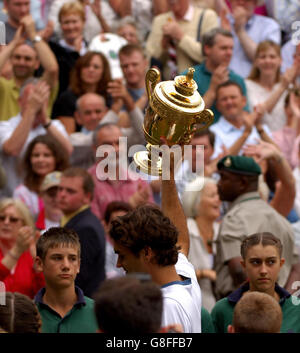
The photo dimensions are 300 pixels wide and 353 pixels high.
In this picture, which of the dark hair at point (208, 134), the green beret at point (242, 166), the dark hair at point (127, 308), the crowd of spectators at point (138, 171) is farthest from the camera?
the dark hair at point (208, 134)

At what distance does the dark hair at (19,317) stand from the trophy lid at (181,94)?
1228 mm

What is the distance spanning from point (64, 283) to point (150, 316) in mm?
1655

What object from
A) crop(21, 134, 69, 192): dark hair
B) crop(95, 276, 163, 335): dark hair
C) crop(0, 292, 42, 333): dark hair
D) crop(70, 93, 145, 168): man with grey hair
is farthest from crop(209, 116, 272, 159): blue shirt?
crop(95, 276, 163, 335): dark hair

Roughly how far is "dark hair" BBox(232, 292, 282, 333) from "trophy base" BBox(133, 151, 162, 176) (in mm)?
1002

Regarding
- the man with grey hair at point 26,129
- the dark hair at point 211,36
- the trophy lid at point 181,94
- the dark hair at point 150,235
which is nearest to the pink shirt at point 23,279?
the man with grey hair at point 26,129

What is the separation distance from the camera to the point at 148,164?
4.82 metres

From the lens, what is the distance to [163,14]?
9633 mm

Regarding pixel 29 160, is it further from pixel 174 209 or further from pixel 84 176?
pixel 174 209

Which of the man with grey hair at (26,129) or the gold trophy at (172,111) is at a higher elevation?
the gold trophy at (172,111)

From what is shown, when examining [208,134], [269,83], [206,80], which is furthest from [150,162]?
[269,83]

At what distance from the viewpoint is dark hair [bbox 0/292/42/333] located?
394 cm

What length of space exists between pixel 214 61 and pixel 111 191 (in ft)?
6.03

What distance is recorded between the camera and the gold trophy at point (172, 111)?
455cm

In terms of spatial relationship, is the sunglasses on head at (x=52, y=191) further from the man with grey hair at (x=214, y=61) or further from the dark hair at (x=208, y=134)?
the man with grey hair at (x=214, y=61)
